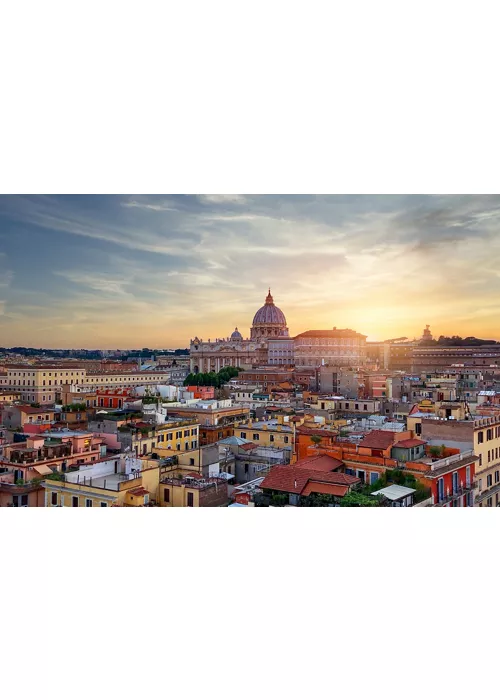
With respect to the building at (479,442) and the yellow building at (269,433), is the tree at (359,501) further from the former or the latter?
the yellow building at (269,433)

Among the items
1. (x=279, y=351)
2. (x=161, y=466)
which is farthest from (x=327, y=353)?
(x=161, y=466)

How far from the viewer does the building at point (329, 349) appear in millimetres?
11995

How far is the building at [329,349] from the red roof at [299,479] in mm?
6386

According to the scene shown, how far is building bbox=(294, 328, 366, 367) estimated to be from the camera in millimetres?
11995

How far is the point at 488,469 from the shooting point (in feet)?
15.2

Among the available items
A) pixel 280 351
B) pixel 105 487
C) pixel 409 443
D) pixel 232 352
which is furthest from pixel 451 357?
pixel 232 352

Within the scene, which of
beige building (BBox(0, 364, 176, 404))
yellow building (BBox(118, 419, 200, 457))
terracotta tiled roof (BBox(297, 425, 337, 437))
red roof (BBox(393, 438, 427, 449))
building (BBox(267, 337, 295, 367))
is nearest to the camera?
red roof (BBox(393, 438, 427, 449))

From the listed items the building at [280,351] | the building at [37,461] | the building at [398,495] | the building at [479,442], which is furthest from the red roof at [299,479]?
the building at [280,351]

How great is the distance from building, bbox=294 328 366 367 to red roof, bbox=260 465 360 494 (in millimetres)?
6386

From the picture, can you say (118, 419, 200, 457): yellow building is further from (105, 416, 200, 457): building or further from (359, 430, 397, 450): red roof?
(359, 430, 397, 450): red roof

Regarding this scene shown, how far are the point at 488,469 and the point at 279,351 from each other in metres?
14.3

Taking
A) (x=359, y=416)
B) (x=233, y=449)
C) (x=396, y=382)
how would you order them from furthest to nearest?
1. (x=396, y=382)
2. (x=359, y=416)
3. (x=233, y=449)

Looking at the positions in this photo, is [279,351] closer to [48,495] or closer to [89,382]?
[89,382]

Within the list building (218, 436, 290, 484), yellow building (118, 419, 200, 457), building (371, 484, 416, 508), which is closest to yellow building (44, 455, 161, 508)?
yellow building (118, 419, 200, 457)
